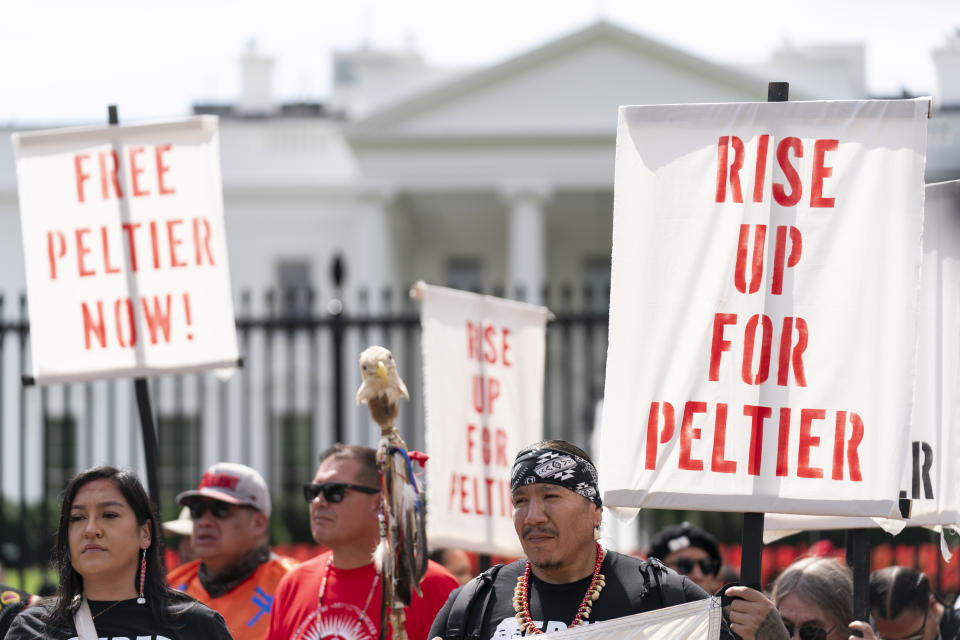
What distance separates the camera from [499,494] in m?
6.48

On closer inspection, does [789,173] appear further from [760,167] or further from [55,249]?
[55,249]

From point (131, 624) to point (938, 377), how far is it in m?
2.62

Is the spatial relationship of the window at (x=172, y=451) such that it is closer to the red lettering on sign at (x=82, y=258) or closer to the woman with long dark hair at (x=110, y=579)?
the red lettering on sign at (x=82, y=258)

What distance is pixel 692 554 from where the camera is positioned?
242 inches

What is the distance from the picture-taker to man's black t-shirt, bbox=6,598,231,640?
3738 mm

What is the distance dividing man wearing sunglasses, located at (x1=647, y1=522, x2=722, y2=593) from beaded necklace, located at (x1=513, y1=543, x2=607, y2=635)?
2316 mm

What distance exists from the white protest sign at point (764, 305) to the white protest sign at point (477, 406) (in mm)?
2435

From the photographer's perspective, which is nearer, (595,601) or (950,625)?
(595,601)

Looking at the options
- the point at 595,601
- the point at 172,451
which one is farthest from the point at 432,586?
the point at 172,451

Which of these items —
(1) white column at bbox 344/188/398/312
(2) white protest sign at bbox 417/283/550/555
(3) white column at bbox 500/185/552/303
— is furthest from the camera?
(1) white column at bbox 344/188/398/312

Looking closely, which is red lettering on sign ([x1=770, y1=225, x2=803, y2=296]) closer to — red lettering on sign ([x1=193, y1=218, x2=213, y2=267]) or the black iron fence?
red lettering on sign ([x1=193, y1=218, x2=213, y2=267])

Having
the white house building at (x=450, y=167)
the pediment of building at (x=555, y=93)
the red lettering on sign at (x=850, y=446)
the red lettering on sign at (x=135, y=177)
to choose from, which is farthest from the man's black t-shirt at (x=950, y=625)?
the pediment of building at (x=555, y=93)

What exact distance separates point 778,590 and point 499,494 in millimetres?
2145

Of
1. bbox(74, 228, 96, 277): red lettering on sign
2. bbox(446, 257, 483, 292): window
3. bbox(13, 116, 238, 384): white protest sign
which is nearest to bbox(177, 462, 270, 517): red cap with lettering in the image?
bbox(13, 116, 238, 384): white protest sign
